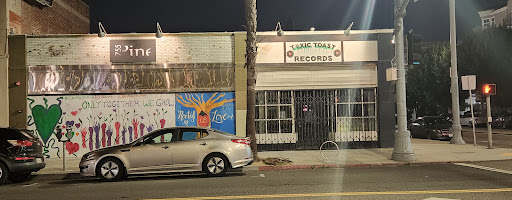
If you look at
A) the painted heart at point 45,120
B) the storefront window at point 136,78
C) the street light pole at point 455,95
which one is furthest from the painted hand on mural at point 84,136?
the street light pole at point 455,95

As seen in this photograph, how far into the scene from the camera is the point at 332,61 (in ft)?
55.1

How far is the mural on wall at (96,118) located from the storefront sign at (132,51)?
138cm

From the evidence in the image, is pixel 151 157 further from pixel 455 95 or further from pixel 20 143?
pixel 455 95

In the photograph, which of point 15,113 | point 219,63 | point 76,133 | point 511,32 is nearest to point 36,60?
point 15,113

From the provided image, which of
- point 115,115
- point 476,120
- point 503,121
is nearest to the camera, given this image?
point 115,115

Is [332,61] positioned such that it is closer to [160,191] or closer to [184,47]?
[184,47]

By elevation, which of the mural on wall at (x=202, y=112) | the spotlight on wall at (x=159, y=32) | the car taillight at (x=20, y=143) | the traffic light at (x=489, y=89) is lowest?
the car taillight at (x=20, y=143)

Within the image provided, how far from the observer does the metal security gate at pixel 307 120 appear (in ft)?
55.2

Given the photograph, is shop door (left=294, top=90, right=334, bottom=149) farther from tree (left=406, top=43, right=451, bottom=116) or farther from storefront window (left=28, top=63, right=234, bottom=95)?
tree (left=406, top=43, right=451, bottom=116)

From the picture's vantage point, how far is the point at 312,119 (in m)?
16.8

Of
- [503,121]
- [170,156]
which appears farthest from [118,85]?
[503,121]

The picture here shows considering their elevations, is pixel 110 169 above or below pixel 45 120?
below

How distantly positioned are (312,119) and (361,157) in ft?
10.3

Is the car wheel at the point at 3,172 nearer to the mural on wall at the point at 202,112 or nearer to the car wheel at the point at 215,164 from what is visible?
the car wheel at the point at 215,164
